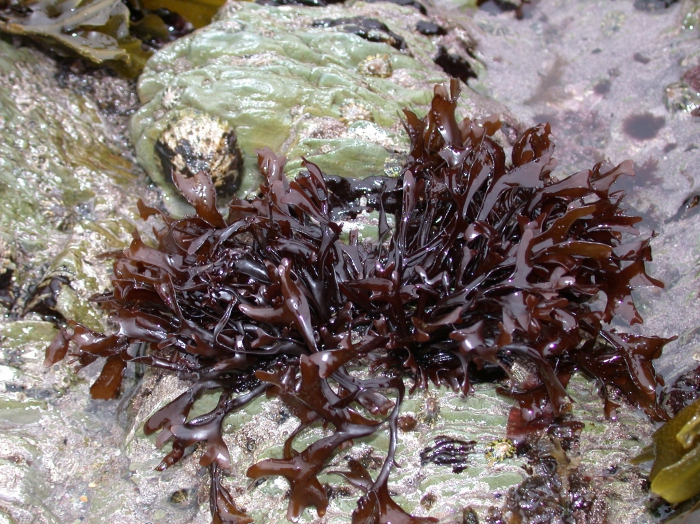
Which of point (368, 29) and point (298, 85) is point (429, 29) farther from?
point (298, 85)

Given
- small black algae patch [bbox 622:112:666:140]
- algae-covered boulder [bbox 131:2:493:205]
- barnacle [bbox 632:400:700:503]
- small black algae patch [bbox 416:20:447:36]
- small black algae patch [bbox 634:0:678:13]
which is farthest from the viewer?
small black algae patch [bbox 634:0:678:13]

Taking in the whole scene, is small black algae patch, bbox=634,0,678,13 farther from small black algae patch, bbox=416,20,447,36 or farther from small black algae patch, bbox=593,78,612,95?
small black algae patch, bbox=416,20,447,36

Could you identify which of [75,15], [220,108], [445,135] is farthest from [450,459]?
[75,15]

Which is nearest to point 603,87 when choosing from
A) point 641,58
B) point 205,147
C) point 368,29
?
point 641,58

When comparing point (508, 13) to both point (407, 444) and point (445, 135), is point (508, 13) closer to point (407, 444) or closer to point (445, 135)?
point (445, 135)

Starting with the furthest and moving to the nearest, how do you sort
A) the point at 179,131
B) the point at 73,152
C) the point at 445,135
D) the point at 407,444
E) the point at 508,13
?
1. the point at 508,13
2. the point at 73,152
3. the point at 179,131
4. the point at 445,135
5. the point at 407,444

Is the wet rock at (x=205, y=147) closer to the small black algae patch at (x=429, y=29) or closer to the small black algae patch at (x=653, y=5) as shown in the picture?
the small black algae patch at (x=429, y=29)

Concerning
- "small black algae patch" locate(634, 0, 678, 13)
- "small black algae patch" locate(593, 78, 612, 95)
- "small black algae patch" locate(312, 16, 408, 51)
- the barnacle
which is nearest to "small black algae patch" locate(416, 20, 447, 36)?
"small black algae patch" locate(312, 16, 408, 51)
